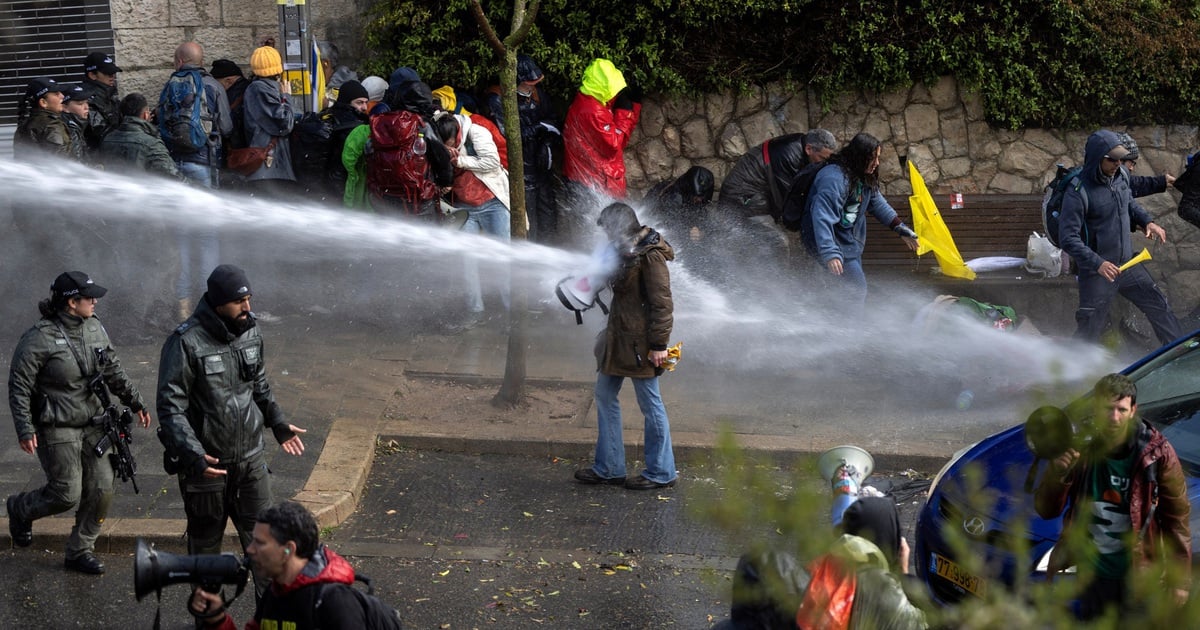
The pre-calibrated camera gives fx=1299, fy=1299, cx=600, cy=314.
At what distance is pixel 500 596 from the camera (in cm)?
603

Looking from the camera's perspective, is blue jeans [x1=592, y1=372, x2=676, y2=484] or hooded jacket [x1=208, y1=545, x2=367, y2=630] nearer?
hooded jacket [x1=208, y1=545, x2=367, y2=630]

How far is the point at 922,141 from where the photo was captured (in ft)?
38.5

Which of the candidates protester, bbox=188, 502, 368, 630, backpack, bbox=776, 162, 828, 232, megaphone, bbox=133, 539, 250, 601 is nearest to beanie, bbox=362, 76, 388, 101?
backpack, bbox=776, 162, 828, 232

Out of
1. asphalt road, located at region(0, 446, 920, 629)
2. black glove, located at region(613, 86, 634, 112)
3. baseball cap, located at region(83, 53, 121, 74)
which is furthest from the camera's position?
black glove, located at region(613, 86, 634, 112)

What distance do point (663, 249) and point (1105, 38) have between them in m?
6.07

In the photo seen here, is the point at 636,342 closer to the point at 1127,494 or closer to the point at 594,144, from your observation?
the point at 1127,494

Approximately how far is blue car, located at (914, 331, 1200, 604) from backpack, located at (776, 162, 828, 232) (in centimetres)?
377

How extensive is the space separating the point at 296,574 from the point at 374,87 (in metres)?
7.78

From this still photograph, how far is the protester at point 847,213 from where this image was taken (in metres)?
9.33

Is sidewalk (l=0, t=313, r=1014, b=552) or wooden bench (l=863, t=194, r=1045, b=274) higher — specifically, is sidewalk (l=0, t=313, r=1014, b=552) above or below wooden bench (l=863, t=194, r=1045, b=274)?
below

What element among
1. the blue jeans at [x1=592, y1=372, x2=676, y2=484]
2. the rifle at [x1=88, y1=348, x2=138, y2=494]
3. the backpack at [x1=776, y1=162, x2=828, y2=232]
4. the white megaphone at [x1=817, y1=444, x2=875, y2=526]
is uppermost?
the backpack at [x1=776, y1=162, x2=828, y2=232]

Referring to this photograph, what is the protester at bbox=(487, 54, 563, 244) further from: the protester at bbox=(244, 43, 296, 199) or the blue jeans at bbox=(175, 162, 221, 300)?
the blue jeans at bbox=(175, 162, 221, 300)

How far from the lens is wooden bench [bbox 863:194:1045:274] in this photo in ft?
38.1

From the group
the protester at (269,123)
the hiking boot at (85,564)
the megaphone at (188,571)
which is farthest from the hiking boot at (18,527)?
the protester at (269,123)
